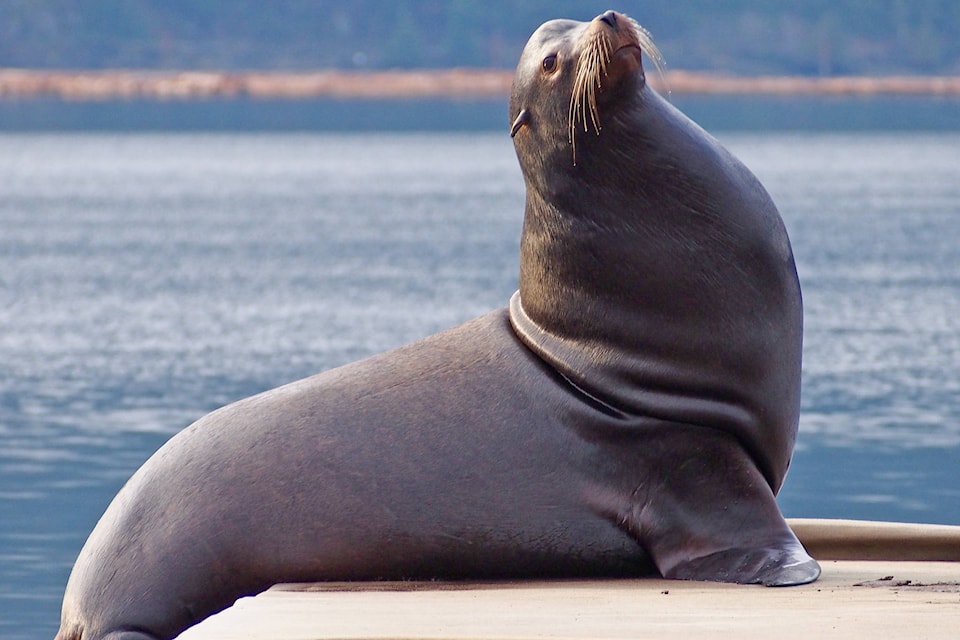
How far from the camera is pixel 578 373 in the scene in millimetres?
5406

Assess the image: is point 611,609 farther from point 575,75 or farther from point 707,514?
point 575,75

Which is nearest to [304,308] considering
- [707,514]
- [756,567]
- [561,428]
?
[561,428]

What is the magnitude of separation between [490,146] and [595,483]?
239 feet

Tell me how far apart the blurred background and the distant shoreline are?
9.50m

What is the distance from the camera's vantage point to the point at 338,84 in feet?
419

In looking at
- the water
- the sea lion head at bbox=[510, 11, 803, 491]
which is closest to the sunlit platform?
the sea lion head at bbox=[510, 11, 803, 491]

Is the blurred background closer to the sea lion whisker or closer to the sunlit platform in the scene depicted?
the sunlit platform

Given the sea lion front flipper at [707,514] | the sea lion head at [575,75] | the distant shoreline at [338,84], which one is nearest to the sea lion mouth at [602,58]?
the sea lion head at [575,75]

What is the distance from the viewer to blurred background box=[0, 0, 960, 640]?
10961 millimetres

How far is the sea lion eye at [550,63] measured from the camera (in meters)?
5.47

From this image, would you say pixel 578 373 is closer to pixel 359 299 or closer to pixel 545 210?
pixel 545 210

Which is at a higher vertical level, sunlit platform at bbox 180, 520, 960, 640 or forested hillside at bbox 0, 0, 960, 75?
sunlit platform at bbox 180, 520, 960, 640

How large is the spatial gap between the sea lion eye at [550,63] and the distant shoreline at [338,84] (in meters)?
116

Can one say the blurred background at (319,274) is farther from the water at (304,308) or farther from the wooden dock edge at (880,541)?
the wooden dock edge at (880,541)
